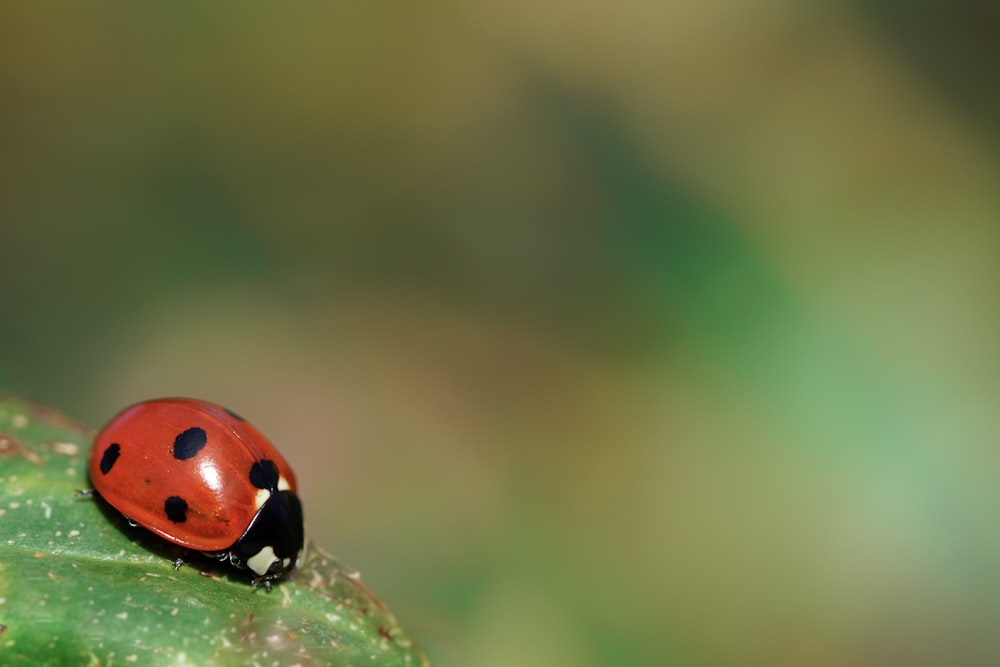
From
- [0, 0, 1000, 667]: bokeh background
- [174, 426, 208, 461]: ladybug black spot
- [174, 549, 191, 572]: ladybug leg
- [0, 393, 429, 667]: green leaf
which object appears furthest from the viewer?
[0, 0, 1000, 667]: bokeh background

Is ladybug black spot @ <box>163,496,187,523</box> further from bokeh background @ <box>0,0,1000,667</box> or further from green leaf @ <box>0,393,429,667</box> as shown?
bokeh background @ <box>0,0,1000,667</box>

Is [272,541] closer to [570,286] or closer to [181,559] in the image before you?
[181,559]

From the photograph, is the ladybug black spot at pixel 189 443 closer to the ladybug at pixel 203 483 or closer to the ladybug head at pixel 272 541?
the ladybug at pixel 203 483

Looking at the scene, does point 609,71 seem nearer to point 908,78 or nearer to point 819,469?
point 908,78

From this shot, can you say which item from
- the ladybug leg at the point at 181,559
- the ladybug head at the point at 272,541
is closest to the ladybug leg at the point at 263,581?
the ladybug head at the point at 272,541

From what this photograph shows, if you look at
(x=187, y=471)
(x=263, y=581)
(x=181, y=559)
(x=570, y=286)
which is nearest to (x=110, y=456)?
(x=187, y=471)

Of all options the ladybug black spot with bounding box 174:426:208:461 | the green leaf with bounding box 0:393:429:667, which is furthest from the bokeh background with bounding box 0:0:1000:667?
the green leaf with bounding box 0:393:429:667
